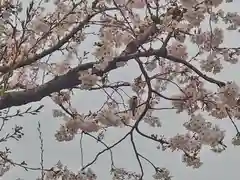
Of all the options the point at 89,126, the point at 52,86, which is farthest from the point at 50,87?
the point at 89,126

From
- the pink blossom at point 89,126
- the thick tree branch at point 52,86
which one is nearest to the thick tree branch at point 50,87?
the thick tree branch at point 52,86

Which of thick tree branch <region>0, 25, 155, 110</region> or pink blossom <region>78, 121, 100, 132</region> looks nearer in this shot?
thick tree branch <region>0, 25, 155, 110</region>

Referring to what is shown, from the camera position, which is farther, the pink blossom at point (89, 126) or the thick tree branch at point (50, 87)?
the pink blossom at point (89, 126)

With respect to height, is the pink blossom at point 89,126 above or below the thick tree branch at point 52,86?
below

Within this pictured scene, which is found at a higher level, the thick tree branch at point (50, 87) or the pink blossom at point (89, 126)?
the thick tree branch at point (50, 87)

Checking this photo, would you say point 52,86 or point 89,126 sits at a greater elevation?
point 52,86

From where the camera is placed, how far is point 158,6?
3.21 m

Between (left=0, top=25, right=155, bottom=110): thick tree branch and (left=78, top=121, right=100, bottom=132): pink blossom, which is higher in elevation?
(left=0, top=25, right=155, bottom=110): thick tree branch

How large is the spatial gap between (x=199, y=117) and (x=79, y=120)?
1.08m

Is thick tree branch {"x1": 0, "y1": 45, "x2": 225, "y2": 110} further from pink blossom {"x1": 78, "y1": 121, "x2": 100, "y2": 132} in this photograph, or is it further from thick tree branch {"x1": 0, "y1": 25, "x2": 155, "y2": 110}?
pink blossom {"x1": 78, "y1": 121, "x2": 100, "y2": 132}

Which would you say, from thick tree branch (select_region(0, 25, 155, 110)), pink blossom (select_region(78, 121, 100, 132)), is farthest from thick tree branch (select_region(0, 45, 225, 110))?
pink blossom (select_region(78, 121, 100, 132))

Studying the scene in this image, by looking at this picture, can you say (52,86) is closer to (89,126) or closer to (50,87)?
(50,87)

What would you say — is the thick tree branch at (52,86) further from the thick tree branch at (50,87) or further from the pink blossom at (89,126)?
the pink blossom at (89,126)

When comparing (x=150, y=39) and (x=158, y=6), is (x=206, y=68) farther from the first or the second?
(x=158, y=6)
